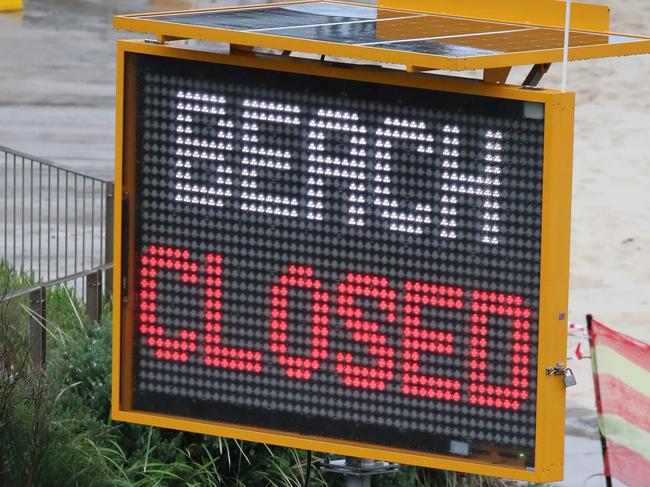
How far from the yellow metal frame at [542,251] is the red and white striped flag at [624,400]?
2.21 metres

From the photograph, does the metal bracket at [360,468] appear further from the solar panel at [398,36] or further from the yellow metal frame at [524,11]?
the yellow metal frame at [524,11]

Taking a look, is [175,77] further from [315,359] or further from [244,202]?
[315,359]

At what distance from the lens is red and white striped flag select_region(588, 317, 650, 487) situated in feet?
21.9

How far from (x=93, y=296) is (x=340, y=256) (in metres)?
3.71

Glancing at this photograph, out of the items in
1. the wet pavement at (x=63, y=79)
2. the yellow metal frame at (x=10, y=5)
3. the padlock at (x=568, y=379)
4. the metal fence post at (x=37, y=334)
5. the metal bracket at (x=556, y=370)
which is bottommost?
the metal fence post at (x=37, y=334)

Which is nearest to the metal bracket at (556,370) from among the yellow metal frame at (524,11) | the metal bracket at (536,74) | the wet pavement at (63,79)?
the metal bracket at (536,74)

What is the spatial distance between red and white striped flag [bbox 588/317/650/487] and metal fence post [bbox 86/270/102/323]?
9.44ft

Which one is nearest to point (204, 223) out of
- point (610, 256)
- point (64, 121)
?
point (610, 256)

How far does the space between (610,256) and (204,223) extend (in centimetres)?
861

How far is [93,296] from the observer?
805 cm

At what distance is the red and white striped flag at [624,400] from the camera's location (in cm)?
667

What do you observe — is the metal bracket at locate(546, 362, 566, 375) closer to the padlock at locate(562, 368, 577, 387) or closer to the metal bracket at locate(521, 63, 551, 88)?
the padlock at locate(562, 368, 577, 387)

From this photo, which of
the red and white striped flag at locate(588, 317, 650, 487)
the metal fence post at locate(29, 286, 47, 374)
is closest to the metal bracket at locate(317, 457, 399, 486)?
the red and white striped flag at locate(588, 317, 650, 487)

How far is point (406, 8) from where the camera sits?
5344 mm
